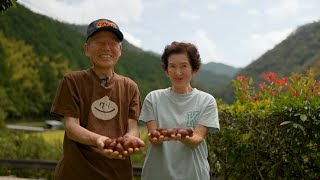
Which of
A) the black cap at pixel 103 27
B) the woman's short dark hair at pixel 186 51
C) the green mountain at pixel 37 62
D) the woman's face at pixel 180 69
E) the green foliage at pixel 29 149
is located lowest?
the green foliage at pixel 29 149

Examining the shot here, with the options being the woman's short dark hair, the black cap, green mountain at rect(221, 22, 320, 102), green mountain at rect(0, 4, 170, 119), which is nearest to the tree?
the black cap

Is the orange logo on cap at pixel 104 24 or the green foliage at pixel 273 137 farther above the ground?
the orange logo on cap at pixel 104 24

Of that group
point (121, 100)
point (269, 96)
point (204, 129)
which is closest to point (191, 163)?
point (204, 129)

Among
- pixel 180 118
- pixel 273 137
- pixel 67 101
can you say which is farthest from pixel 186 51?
pixel 273 137

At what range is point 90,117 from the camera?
2232 mm

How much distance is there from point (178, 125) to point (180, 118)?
43 mm

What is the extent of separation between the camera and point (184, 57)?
2.37 m

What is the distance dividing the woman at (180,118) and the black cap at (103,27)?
316 millimetres

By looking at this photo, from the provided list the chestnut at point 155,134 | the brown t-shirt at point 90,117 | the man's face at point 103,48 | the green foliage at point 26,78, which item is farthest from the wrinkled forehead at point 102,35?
the green foliage at point 26,78

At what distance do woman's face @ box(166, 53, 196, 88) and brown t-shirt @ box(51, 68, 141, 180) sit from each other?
0.30 m

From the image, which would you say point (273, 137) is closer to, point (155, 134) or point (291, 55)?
point (155, 134)

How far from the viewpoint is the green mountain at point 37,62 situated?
31719 mm

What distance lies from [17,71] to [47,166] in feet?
87.5

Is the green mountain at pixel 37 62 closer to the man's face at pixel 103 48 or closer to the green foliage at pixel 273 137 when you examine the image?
the green foliage at pixel 273 137
